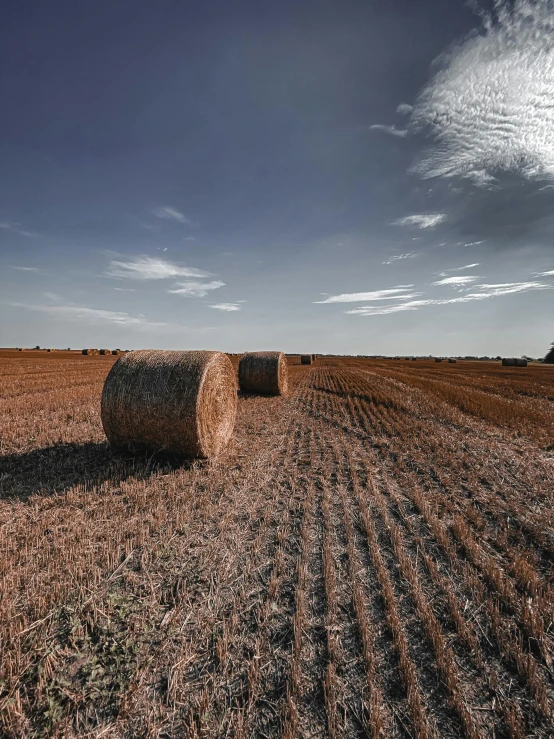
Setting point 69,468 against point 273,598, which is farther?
point 69,468

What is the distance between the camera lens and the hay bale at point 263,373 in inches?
632

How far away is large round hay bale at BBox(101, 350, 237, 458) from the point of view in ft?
21.5

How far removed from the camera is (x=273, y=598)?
3309 mm

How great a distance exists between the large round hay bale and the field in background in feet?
1.56

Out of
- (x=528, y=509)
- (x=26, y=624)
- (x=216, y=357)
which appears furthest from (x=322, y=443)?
(x=26, y=624)

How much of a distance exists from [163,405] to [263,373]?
975cm

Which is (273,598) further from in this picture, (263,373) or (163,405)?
(263,373)

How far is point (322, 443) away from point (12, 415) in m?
9.02

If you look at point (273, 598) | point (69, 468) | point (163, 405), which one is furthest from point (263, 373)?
point (273, 598)

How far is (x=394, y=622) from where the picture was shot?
302 cm

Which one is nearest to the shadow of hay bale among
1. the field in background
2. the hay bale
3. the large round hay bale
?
the field in background

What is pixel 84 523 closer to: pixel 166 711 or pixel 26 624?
pixel 26 624

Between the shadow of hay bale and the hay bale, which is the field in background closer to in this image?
the shadow of hay bale

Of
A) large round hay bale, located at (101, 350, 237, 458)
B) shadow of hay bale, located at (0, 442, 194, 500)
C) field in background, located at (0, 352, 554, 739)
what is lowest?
field in background, located at (0, 352, 554, 739)
